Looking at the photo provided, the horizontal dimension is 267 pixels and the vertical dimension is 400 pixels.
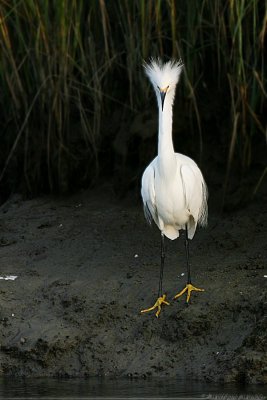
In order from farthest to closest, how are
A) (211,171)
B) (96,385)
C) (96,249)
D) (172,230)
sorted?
1. (211,171)
2. (96,249)
3. (172,230)
4. (96,385)

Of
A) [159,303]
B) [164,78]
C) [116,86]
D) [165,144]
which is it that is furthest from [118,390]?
[116,86]

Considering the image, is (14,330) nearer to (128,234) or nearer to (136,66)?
(128,234)

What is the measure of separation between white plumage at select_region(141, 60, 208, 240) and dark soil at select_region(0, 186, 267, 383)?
18.2 inches

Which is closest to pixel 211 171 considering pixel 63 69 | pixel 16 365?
pixel 63 69

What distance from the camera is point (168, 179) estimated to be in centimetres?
727

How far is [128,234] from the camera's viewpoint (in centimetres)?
841

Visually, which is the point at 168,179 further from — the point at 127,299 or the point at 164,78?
the point at 127,299

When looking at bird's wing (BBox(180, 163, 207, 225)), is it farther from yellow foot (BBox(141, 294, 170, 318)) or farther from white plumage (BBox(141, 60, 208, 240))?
yellow foot (BBox(141, 294, 170, 318))

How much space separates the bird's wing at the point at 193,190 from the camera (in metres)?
7.35

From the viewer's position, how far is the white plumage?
7.20 m

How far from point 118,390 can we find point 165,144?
1.87 meters

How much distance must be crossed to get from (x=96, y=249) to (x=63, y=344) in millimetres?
1511

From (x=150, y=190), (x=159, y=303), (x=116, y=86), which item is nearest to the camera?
(x=159, y=303)

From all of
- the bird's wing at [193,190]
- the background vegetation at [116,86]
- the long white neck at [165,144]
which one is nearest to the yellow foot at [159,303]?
the bird's wing at [193,190]
